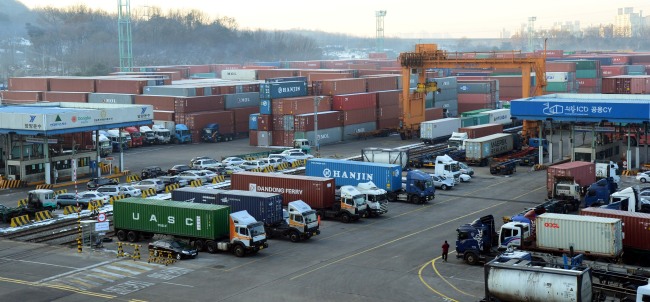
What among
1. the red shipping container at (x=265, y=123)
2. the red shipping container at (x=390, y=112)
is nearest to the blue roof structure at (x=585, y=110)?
the red shipping container at (x=265, y=123)

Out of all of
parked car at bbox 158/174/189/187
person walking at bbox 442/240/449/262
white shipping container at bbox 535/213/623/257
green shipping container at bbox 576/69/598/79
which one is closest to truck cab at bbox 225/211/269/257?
person walking at bbox 442/240/449/262

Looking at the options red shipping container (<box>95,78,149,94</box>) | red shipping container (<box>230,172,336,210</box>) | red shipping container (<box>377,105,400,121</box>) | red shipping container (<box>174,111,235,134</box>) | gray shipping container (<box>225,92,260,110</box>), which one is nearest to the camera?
red shipping container (<box>230,172,336,210</box>)

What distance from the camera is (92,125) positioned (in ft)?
207

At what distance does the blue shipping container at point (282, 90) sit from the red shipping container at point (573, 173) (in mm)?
38637

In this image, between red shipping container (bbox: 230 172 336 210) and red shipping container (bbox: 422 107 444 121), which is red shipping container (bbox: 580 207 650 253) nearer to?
red shipping container (bbox: 230 172 336 210)

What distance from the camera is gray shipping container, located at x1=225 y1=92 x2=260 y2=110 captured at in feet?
319

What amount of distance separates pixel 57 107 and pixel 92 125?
7.56 meters

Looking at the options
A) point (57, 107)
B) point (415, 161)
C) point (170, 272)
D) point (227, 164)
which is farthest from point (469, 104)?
point (170, 272)

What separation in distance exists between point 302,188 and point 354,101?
4460 centimetres

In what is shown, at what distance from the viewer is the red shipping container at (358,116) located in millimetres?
89688

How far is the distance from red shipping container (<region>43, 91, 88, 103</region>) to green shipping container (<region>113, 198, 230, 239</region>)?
6360 cm

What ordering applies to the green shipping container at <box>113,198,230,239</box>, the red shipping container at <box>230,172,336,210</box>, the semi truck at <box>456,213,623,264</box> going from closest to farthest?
the semi truck at <box>456,213,623,264</box>, the green shipping container at <box>113,198,230,239</box>, the red shipping container at <box>230,172,336,210</box>

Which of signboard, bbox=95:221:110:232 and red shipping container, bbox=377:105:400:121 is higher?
red shipping container, bbox=377:105:400:121

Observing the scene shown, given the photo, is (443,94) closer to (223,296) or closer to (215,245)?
(215,245)
